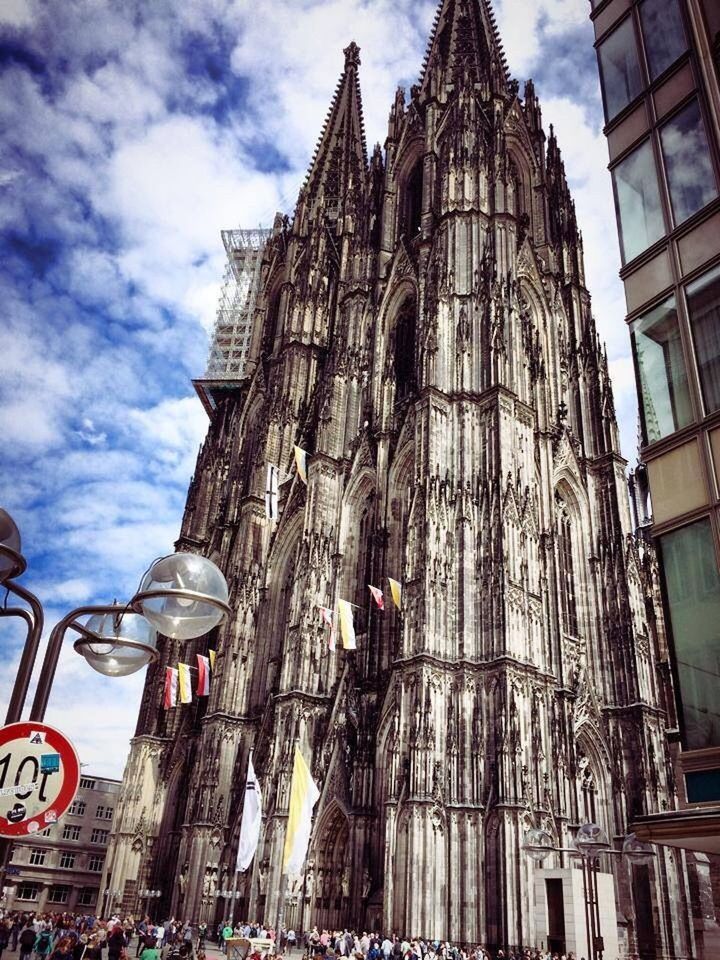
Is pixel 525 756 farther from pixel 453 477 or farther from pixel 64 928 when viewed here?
pixel 64 928

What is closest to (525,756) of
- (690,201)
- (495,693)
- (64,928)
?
(495,693)

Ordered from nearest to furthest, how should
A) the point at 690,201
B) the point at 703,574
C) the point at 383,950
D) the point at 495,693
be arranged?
the point at 703,574 → the point at 690,201 → the point at 383,950 → the point at 495,693

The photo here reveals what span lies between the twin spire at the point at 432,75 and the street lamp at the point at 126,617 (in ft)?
130

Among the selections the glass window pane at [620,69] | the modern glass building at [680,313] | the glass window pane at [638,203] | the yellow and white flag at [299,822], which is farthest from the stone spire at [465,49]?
the yellow and white flag at [299,822]

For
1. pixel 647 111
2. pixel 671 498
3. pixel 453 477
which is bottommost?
pixel 671 498

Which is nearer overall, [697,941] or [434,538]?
[697,941]

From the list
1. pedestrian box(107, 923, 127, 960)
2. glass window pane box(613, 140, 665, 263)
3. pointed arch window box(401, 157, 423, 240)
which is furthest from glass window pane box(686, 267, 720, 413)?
pointed arch window box(401, 157, 423, 240)

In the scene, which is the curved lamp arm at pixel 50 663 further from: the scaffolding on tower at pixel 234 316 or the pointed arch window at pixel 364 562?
the scaffolding on tower at pixel 234 316

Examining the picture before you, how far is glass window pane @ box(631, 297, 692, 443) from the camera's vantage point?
11.2 m

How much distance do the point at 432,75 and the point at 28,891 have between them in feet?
179

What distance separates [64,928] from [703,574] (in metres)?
20.5

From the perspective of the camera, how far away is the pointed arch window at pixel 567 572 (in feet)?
96.8

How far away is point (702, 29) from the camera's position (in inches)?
479

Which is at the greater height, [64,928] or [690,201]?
[690,201]
